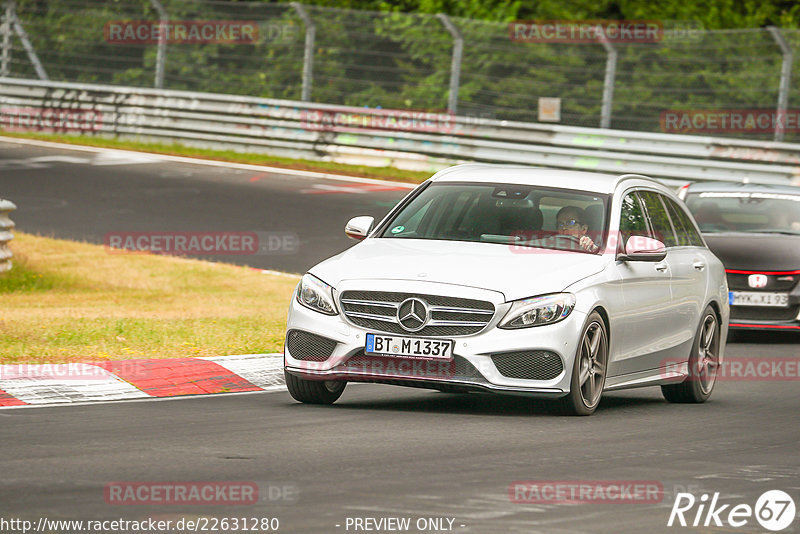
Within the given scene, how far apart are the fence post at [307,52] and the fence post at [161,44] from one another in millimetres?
2808

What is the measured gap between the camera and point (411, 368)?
9305 millimetres

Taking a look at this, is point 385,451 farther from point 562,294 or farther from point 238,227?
point 238,227

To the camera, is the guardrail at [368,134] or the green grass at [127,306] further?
the guardrail at [368,134]

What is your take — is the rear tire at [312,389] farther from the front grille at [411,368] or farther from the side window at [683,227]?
the side window at [683,227]

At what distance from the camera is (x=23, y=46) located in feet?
107

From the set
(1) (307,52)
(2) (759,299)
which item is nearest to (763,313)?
(2) (759,299)

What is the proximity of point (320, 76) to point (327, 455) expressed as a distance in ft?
73.0

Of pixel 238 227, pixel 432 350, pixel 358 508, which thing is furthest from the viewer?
pixel 238 227

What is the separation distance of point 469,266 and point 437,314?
45cm

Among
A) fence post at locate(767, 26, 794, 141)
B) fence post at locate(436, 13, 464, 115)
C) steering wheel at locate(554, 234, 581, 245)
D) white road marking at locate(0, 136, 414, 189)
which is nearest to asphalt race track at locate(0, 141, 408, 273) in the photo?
white road marking at locate(0, 136, 414, 189)

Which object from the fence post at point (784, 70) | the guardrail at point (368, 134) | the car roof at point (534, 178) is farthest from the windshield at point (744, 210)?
the fence post at point (784, 70)

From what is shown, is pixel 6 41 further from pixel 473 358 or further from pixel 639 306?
pixel 473 358

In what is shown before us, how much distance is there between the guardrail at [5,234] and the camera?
17.0m

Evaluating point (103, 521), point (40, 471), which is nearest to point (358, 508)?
point (103, 521)
